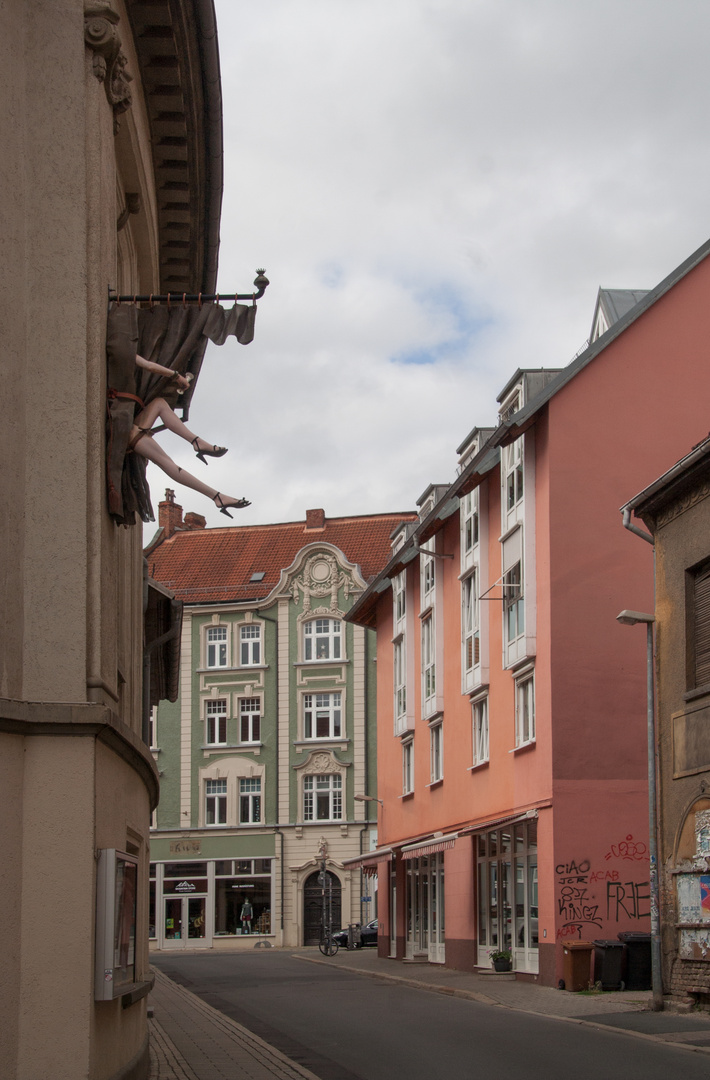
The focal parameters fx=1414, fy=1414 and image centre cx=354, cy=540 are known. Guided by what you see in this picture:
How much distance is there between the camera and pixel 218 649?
57.4 m

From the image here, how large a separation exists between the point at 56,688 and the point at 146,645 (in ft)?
28.3

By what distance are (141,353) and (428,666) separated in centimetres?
2714

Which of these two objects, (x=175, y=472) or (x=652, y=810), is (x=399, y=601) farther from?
(x=175, y=472)

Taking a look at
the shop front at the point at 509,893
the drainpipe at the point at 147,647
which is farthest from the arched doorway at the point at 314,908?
the drainpipe at the point at 147,647

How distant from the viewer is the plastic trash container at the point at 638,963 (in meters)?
23.3

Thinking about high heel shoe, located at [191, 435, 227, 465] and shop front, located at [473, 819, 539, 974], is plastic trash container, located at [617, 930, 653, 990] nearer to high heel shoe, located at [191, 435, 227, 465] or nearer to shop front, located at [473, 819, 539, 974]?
shop front, located at [473, 819, 539, 974]

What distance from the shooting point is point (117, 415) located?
32.8 feet

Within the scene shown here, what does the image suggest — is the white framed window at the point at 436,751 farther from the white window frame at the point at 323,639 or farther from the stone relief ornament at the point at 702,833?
the white window frame at the point at 323,639

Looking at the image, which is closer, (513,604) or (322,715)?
(513,604)

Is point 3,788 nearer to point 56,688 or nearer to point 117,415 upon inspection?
point 56,688

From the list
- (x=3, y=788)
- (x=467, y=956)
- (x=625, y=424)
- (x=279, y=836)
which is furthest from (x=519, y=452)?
(x=279, y=836)

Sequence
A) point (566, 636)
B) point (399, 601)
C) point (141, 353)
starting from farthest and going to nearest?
1. point (399, 601)
2. point (566, 636)
3. point (141, 353)

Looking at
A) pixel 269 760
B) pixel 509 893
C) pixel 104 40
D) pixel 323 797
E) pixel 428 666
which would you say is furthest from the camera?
pixel 269 760

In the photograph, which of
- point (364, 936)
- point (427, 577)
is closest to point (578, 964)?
point (427, 577)
